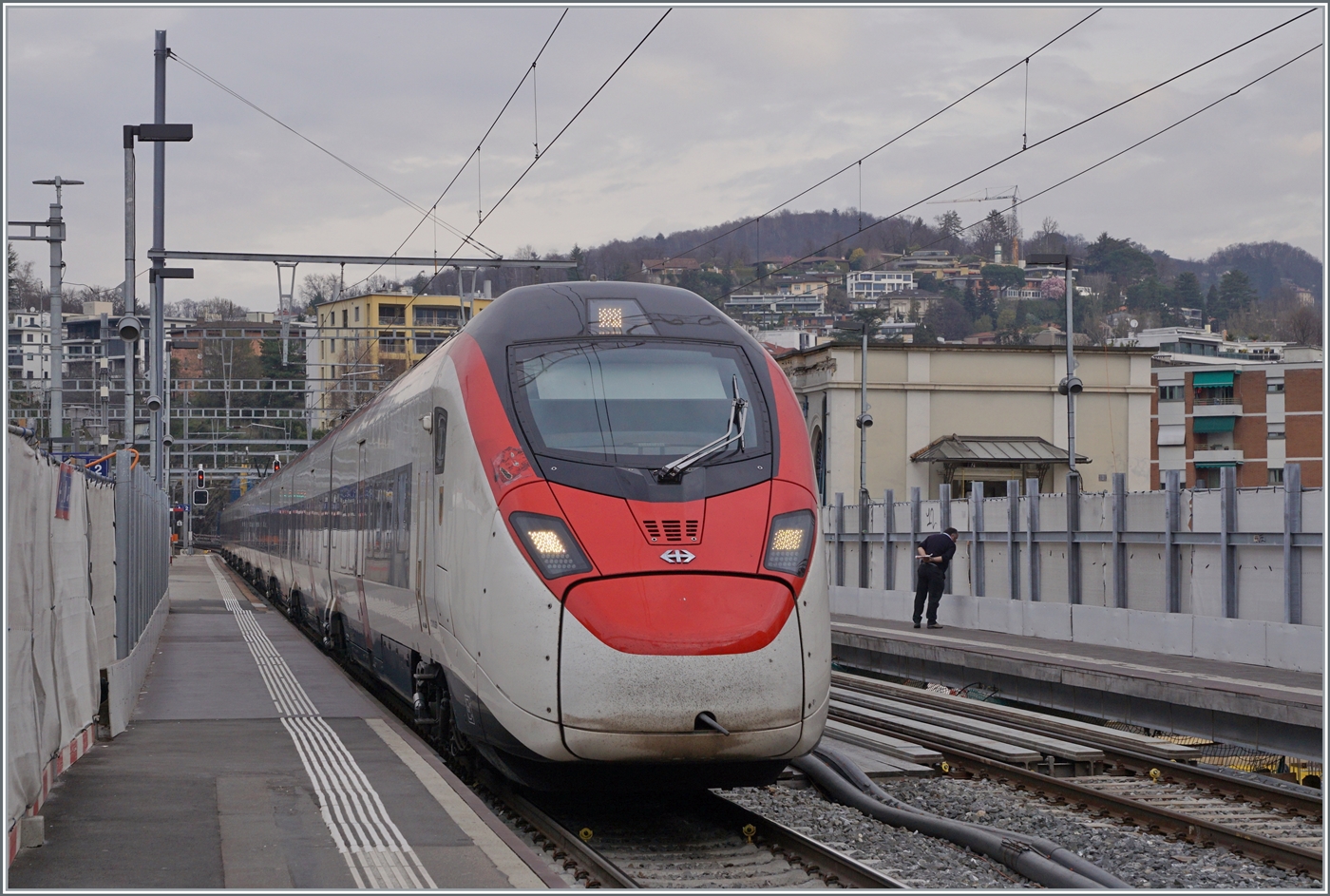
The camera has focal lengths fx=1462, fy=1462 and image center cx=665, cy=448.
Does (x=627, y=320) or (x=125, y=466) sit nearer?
(x=627, y=320)

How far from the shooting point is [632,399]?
964 cm

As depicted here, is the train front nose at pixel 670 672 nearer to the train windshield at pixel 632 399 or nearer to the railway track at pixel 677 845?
the railway track at pixel 677 845

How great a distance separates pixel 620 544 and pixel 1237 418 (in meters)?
91.4

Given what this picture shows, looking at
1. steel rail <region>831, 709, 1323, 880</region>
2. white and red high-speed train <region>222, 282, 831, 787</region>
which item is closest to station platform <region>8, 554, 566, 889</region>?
white and red high-speed train <region>222, 282, 831, 787</region>

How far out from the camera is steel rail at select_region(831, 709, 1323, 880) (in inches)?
349

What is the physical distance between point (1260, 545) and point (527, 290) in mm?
10432

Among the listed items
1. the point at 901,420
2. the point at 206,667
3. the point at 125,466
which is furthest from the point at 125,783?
the point at 901,420

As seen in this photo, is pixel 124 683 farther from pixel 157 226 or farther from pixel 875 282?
pixel 875 282

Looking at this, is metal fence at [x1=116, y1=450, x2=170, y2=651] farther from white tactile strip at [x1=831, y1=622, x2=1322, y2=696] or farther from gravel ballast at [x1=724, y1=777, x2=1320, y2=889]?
white tactile strip at [x1=831, y1=622, x2=1322, y2=696]

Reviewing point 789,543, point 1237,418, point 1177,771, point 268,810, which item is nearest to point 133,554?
point 268,810

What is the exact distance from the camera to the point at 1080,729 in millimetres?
14656

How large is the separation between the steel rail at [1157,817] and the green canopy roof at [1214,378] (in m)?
84.8

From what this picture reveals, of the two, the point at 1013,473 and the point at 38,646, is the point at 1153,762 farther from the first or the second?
the point at 1013,473

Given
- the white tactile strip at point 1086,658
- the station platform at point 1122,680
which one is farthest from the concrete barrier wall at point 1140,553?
the white tactile strip at point 1086,658
